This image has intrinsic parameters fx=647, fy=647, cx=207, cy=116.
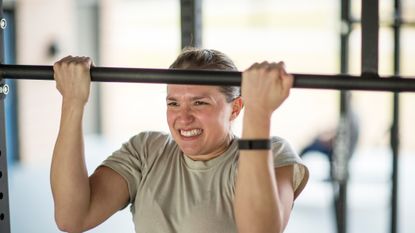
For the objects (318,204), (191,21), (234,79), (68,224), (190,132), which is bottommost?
(318,204)

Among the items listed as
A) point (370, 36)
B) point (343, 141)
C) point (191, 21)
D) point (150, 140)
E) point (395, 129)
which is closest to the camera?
point (370, 36)

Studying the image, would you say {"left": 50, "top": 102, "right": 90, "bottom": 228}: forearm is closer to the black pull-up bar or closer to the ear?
the black pull-up bar

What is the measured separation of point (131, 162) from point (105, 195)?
0.10 metres

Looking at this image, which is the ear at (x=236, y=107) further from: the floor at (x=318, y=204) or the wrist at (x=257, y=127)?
the floor at (x=318, y=204)

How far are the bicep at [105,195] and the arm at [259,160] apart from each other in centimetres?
34

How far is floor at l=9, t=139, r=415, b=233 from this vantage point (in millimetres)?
5039

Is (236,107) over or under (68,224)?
over

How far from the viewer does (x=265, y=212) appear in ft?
4.33

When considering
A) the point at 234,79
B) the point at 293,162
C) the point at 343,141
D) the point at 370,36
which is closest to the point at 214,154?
the point at 293,162

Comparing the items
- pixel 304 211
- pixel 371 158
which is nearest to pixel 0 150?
pixel 304 211

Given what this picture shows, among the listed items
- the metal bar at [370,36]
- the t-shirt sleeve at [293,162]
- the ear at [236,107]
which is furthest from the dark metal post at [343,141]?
the metal bar at [370,36]

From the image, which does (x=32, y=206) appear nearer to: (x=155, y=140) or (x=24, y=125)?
(x=24, y=125)

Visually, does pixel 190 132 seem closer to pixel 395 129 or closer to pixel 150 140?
pixel 150 140

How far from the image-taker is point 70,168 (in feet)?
4.89
